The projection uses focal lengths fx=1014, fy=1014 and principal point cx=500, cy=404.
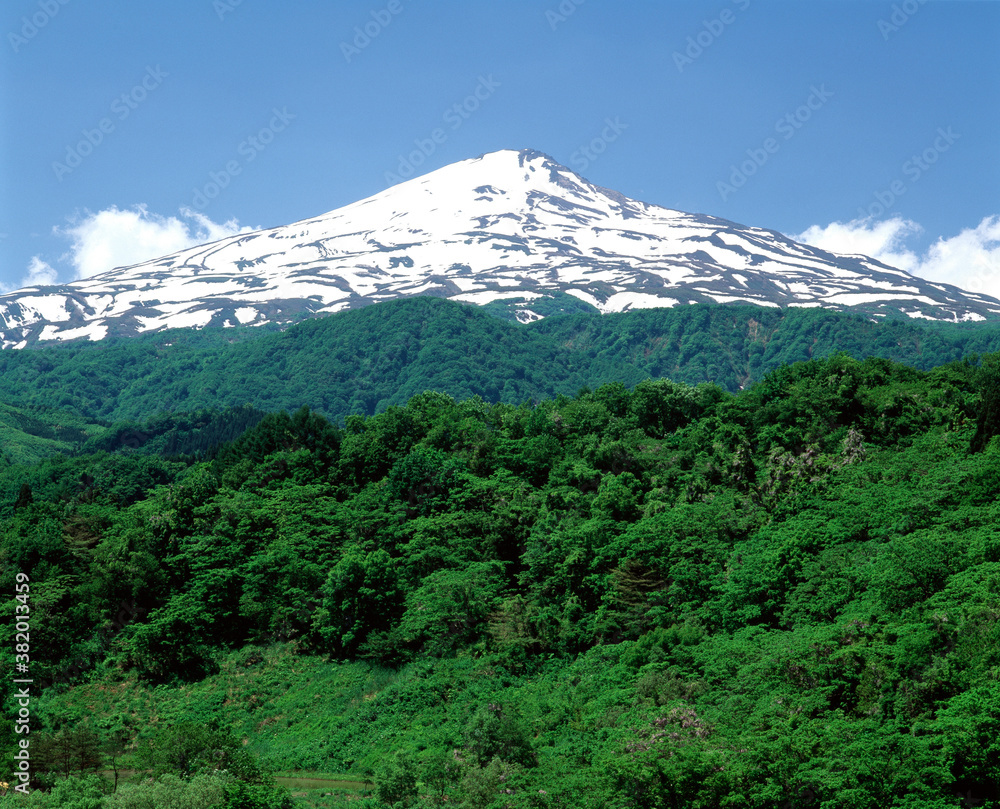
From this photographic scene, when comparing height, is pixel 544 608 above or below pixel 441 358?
below

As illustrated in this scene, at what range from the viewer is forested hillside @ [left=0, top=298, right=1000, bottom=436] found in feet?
457

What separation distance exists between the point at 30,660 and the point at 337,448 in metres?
18.9

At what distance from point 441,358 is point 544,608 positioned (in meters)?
106

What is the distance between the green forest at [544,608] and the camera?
24781 millimetres

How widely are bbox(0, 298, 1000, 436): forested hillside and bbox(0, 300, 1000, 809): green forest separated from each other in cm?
Answer: 7421

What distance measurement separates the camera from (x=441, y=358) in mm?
144500

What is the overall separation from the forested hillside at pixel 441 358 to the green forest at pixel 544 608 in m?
74.2
